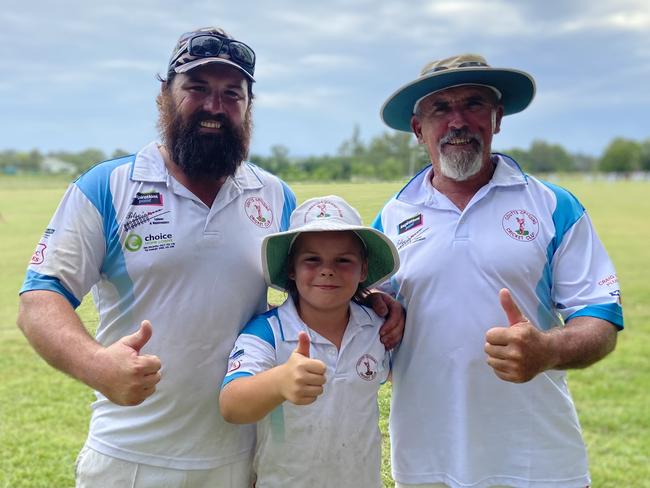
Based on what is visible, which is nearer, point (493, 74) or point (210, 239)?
point (210, 239)

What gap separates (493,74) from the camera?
3.07m

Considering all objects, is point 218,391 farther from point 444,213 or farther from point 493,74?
point 493,74

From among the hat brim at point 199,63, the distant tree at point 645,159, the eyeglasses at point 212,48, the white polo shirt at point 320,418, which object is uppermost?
the distant tree at point 645,159

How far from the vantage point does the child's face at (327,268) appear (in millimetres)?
2529

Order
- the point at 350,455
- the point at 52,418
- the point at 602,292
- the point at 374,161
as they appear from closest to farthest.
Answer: the point at 350,455
the point at 602,292
the point at 374,161
the point at 52,418

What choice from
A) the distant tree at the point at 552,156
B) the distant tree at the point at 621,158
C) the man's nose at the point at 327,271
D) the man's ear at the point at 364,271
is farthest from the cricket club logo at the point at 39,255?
the distant tree at the point at 621,158

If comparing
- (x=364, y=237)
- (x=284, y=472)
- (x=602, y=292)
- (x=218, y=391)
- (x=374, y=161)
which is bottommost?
(x=284, y=472)

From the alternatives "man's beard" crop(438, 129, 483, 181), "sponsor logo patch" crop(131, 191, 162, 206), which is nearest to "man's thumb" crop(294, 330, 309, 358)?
"sponsor logo patch" crop(131, 191, 162, 206)

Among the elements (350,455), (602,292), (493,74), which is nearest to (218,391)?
(350,455)

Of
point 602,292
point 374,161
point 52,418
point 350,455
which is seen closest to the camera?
point 350,455

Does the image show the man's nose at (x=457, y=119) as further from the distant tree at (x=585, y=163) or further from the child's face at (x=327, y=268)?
the distant tree at (x=585, y=163)

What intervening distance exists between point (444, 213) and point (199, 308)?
109cm

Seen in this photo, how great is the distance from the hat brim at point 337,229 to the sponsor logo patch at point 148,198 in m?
Result: 0.45

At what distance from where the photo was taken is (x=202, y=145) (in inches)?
107
